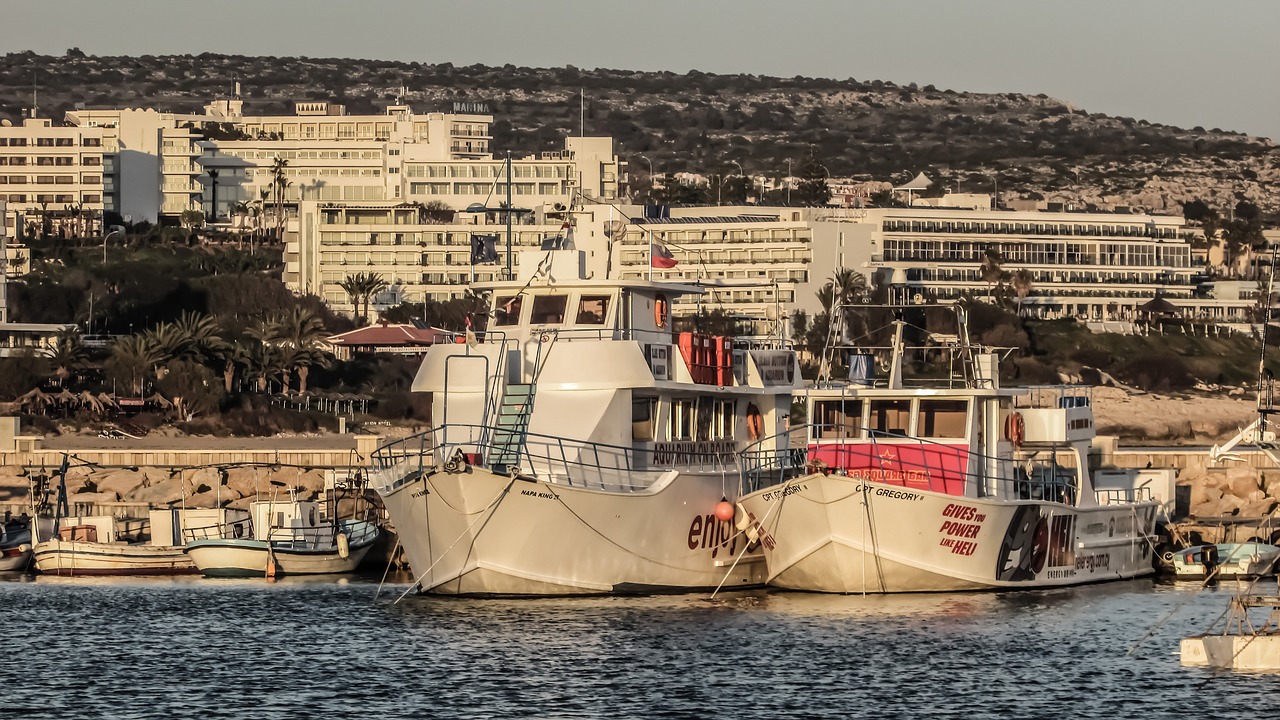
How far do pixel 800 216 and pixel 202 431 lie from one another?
69.5 m

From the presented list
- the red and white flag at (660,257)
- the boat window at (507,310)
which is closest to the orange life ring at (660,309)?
the red and white flag at (660,257)

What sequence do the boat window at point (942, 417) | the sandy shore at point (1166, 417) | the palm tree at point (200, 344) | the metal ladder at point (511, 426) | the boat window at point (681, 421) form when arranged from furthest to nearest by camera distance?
the sandy shore at point (1166, 417) → the palm tree at point (200, 344) → the boat window at point (681, 421) → the boat window at point (942, 417) → the metal ladder at point (511, 426)

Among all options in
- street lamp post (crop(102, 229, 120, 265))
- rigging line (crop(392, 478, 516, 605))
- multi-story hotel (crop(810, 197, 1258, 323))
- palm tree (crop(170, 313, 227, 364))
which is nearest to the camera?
rigging line (crop(392, 478, 516, 605))

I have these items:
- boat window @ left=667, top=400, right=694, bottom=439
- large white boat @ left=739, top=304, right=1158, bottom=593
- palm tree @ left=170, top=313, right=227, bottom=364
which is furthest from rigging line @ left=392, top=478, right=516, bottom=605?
palm tree @ left=170, top=313, right=227, bottom=364

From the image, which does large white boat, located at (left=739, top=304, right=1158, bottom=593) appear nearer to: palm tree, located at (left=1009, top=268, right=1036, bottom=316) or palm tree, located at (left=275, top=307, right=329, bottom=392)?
palm tree, located at (left=275, top=307, right=329, bottom=392)

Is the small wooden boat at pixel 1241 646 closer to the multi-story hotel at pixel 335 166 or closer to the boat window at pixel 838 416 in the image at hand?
the boat window at pixel 838 416

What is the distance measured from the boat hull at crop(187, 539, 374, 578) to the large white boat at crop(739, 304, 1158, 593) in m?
11.2

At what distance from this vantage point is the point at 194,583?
55406 millimetres

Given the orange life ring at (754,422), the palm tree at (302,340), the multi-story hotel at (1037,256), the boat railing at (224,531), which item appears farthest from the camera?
the multi-story hotel at (1037,256)

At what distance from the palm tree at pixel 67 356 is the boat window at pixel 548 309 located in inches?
2481

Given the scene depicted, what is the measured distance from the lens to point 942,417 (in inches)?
1991

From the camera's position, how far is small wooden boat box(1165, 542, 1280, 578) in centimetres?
5478

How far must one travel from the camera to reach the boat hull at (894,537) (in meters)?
46.9

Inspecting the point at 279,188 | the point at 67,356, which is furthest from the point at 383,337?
the point at 279,188
